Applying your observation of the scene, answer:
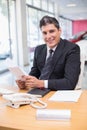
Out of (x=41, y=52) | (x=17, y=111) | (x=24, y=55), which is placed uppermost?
(x=41, y=52)

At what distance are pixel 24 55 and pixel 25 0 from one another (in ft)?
6.22

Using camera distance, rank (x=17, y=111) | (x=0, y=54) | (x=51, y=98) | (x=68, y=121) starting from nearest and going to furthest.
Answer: (x=68, y=121)
(x=17, y=111)
(x=51, y=98)
(x=0, y=54)

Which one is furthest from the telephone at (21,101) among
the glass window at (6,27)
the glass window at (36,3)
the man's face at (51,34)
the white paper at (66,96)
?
the glass window at (36,3)

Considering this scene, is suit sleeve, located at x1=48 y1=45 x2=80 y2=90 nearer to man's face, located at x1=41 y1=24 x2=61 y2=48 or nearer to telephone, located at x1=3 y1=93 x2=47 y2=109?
man's face, located at x1=41 y1=24 x2=61 y2=48

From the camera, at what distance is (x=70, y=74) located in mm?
1736

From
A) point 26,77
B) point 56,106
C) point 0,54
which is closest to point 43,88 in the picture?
point 26,77

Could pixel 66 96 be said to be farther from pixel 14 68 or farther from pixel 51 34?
pixel 51 34

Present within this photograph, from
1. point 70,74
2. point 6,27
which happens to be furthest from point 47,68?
point 6,27

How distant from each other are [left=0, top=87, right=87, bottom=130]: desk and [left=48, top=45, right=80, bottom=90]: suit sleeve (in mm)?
332

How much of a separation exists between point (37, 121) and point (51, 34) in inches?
37.2

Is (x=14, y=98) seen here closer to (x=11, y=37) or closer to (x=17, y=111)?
(x=17, y=111)

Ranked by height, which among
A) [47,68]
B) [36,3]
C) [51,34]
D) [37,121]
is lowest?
[37,121]

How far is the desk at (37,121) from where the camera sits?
1035 mm

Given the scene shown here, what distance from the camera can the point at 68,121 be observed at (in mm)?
1078
